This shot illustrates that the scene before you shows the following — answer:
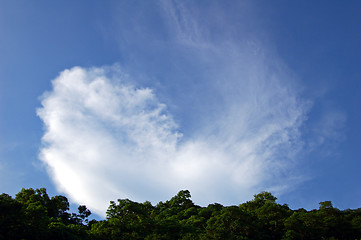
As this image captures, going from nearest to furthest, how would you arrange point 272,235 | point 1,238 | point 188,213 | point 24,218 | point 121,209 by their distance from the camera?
point 1,238
point 24,218
point 121,209
point 272,235
point 188,213

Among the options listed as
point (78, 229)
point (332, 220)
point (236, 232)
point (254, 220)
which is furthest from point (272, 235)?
point (78, 229)

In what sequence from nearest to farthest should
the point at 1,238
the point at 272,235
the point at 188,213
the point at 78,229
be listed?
the point at 1,238 < the point at 78,229 < the point at 272,235 < the point at 188,213

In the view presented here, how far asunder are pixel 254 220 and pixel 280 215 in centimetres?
446

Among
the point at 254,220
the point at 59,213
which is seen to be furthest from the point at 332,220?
the point at 59,213

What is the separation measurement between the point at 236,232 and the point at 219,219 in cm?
302

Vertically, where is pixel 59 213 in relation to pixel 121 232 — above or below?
above

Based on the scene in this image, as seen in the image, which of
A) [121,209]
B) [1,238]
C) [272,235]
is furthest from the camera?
[272,235]

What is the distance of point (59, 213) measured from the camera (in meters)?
53.1

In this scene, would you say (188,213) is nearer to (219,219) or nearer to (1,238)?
(219,219)

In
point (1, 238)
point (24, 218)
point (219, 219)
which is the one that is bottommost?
point (1, 238)

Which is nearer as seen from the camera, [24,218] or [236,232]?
[24,218]

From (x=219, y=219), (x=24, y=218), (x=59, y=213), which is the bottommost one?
(x=24, y=218)

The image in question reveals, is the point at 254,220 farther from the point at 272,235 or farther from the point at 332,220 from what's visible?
the point at 332,220

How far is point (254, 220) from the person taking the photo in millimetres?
38594
